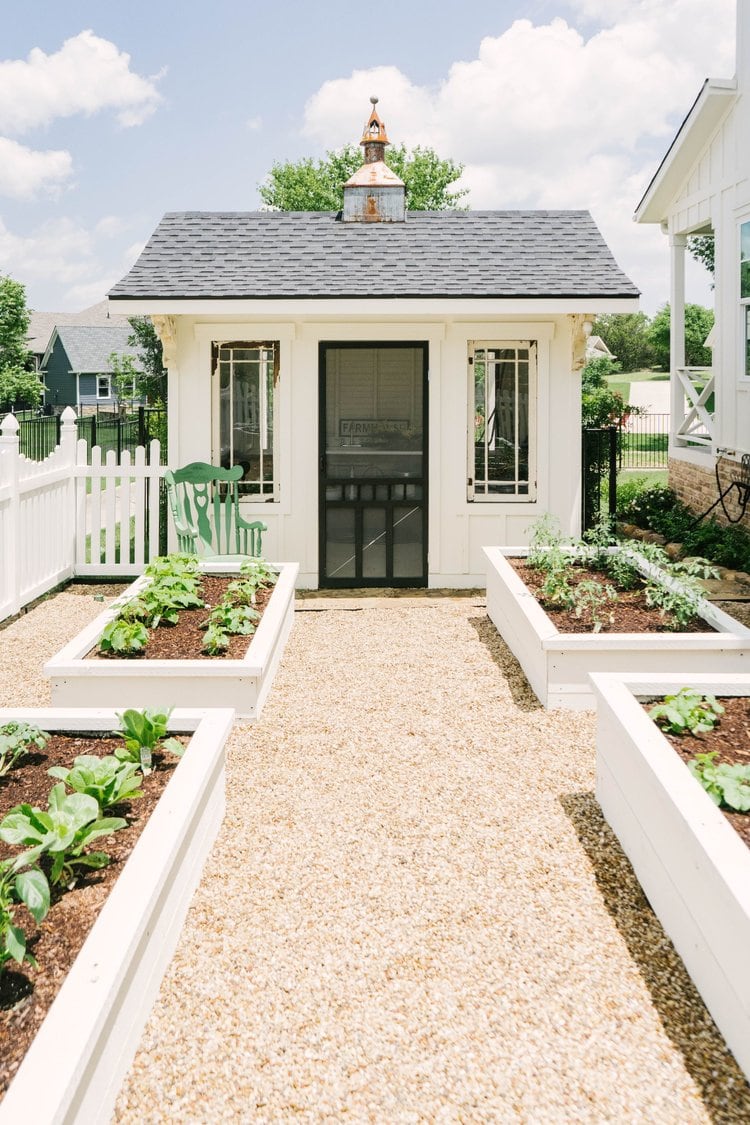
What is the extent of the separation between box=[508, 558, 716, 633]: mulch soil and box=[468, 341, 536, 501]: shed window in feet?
7.53

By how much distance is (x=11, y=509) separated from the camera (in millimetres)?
7730

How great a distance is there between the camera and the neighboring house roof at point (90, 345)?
56156 mm

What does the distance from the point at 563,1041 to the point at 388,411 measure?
733cm

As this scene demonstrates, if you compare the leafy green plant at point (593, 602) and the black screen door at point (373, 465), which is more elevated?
the black screen door at point (373, 465)

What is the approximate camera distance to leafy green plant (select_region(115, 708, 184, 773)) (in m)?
3.73

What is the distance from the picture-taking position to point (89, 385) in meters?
57.1

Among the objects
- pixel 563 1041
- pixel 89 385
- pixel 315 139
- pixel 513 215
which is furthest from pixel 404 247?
pixel 89 385

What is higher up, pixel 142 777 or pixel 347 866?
pixel 142 777

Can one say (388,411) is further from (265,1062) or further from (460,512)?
(265,1062)

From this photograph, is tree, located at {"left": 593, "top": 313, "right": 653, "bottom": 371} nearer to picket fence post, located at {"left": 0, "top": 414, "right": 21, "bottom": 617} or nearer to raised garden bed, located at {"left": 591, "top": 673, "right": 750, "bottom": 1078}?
picket fence post, located at {"left": 0, "top": 414, "right": 21, "bottom": 617}

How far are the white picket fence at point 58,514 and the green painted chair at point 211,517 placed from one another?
47 centimetres

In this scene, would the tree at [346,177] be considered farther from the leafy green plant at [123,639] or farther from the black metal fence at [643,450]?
the leafy green plant at [123,639]

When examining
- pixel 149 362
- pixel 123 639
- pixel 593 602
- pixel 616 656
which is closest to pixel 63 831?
pixel 123 639

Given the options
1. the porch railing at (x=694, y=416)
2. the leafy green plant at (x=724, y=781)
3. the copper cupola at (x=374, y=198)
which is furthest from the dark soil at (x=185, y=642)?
the porch railing at (x=694, y=416)
